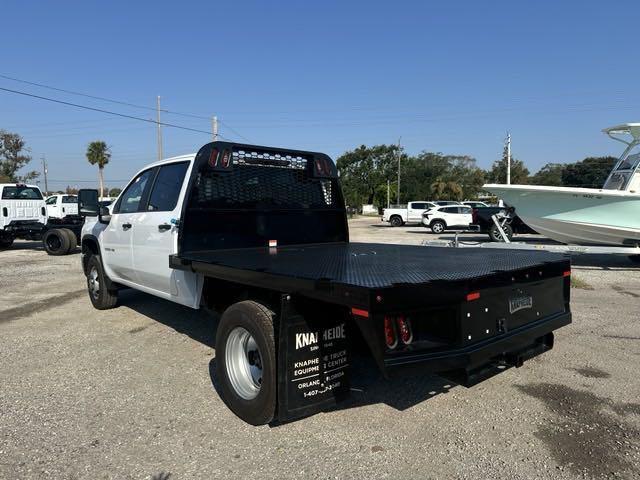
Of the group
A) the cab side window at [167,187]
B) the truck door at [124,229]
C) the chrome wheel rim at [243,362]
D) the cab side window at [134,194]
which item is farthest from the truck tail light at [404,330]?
the cab side window at [134,194]

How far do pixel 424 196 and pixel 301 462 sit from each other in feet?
235

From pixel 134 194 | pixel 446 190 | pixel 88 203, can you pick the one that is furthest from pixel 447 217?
pixel 446 190

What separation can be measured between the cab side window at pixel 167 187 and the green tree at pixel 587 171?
73.3 meters

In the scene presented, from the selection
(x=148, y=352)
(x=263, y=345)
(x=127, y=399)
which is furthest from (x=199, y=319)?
(x=263, y=345)

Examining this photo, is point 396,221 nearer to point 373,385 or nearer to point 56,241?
point 56,241

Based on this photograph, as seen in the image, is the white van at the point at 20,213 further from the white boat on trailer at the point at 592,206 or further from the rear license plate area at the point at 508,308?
the rear license plate area at the point at 508,308

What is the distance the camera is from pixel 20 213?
16891 millimetres

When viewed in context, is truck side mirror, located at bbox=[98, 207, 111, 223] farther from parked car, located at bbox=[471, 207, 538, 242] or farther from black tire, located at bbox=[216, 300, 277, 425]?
parked car, located at bbox=[471, 207, 538, 242]

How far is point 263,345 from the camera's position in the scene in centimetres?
336

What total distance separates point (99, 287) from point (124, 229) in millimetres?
→ 1664

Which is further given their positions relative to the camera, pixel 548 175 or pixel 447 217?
pixel 548 175

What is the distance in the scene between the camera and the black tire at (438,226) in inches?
1101

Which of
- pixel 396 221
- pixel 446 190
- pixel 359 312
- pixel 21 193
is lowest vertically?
pixel 396 221

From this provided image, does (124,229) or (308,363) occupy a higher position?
(124,229)
